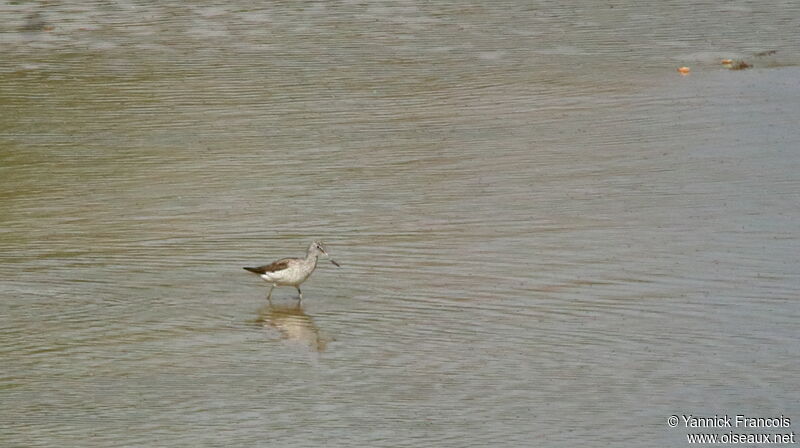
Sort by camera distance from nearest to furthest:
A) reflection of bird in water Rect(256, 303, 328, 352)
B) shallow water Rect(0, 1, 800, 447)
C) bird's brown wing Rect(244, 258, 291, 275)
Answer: shallow water Rect(0, 1, 800, 447) → reflection of bird in water Rect(256, 303, 328, 352) → bird's brown wing Rect(244, 258, 291, 275)

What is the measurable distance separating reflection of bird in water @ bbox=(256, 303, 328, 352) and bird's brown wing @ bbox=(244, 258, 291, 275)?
0.87 feet

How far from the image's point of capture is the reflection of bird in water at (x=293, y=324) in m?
10.8

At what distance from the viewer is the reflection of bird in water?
10.8 m

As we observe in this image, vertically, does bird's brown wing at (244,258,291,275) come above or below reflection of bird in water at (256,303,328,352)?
above

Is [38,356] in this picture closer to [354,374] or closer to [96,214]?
[354,374]

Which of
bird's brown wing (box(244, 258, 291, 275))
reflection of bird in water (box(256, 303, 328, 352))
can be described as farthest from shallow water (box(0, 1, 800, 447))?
bird's brown wing (box(244, 258, 291, 275))

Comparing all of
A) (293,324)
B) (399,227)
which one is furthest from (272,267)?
(399,227)

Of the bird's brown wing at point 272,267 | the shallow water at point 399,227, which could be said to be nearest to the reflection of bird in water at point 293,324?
the shallow water at point 399,227

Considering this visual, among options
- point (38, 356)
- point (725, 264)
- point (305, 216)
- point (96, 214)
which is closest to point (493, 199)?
point (305, 216)

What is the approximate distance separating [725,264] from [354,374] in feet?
11.6

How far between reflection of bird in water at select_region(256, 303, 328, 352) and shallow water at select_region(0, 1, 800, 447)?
0.03 m

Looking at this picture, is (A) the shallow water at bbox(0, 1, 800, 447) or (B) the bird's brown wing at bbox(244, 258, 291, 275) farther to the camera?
(B) the bird's brown wing at bbox(244, 258, 291, 275)

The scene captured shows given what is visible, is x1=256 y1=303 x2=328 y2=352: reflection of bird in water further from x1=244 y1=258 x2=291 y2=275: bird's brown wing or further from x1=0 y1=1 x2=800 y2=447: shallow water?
x1=244 y1=258 x2=291 y2=275: bird's brown wing

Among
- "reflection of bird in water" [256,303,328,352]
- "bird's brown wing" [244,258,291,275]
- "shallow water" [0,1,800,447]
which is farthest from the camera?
"bird's brown wing" [244,258,291,275]
